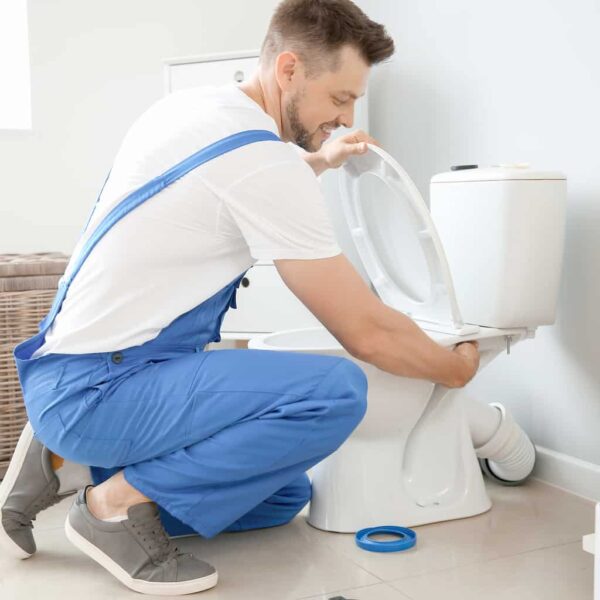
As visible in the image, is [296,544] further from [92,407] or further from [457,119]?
[457,119]

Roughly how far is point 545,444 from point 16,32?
2164 mm

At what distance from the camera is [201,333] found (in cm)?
167

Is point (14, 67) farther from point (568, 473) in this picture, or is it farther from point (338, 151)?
point (568, 473)

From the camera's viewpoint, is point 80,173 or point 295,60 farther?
point 80,173

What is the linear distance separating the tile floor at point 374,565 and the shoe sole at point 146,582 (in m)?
0.02

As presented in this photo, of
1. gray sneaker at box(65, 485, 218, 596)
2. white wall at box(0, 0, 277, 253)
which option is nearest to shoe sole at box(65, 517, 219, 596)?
gray sneaker at box(65, 485, 218, 596)

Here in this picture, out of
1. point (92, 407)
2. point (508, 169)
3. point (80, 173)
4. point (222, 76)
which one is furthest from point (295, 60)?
point (80, 173)

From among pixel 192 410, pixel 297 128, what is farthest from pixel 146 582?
pixel 297 128

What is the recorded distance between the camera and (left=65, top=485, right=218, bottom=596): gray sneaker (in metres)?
1.59

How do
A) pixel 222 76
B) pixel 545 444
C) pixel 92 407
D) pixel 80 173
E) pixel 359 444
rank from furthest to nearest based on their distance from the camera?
pixel 80 173 < pixel 222 76 < pixel 545 444 < pixel 359 444 < pixel 92 407

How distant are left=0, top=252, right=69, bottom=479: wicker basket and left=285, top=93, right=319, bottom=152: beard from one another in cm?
88

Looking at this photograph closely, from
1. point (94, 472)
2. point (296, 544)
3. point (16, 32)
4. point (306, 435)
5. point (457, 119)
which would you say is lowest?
point (296, 544)

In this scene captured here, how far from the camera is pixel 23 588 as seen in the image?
1.62 meters

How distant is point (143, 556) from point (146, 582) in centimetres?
4
